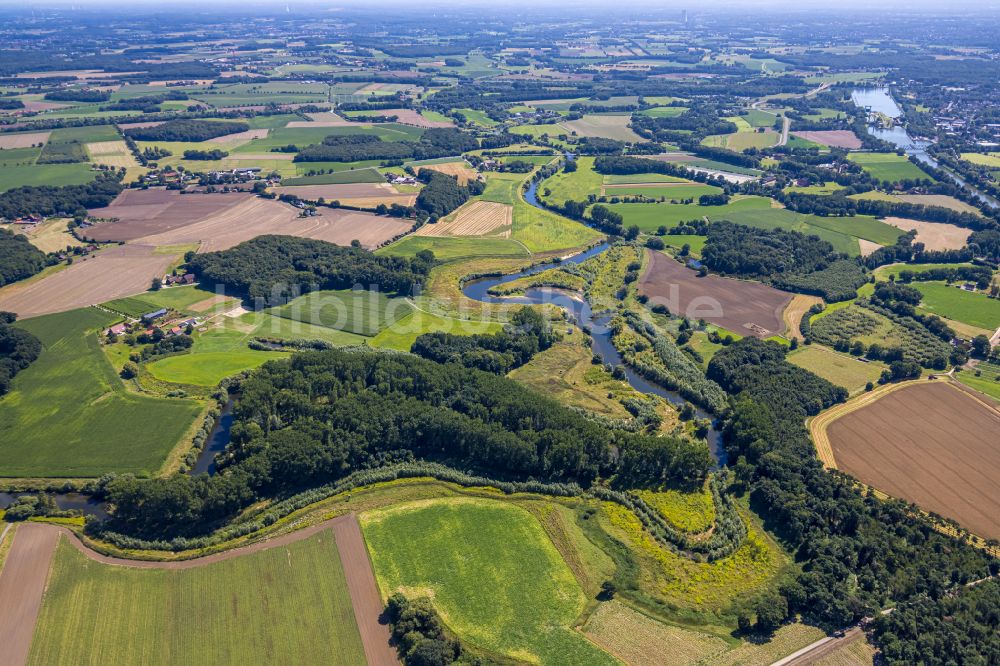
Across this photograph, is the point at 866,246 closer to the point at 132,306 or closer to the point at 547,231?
the point at 547,231

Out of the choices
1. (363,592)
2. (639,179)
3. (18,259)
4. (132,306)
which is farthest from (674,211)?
(18,259)

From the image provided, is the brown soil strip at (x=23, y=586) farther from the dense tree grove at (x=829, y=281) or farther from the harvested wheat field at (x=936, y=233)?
the harvested wheat field at (x=936, y=233)

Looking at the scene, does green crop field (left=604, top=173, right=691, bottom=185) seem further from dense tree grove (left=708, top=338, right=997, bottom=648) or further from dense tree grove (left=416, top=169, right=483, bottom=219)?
dense tree grove (left=708, top=338, right=997, bottom=648)

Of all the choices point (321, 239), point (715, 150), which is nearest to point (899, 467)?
point (321, 239)

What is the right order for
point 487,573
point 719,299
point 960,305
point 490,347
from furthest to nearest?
point 719,299
point 960,305
point 490,347
point 487,573

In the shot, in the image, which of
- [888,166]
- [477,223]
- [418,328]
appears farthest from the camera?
[888,166]

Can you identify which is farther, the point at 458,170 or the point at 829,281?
the point at 458,170

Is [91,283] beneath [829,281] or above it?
beneath

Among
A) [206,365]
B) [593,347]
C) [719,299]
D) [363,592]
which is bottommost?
[363,592]
